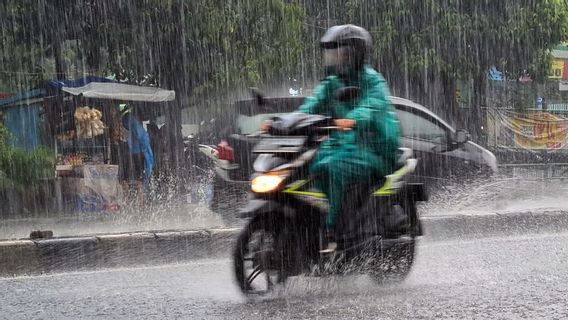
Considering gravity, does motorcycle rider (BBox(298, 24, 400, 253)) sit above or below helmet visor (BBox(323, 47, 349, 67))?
below

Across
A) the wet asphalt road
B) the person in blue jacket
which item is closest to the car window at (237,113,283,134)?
the wet asphalt road

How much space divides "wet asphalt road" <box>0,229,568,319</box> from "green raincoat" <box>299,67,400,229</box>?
0.60 metres

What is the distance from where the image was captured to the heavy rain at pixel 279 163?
4.56 metres

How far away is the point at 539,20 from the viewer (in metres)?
14.1

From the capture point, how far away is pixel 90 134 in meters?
10.9

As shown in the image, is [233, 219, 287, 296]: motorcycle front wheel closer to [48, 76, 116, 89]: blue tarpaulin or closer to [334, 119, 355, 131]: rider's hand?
[334, 119, 355, 131]: rider's hand

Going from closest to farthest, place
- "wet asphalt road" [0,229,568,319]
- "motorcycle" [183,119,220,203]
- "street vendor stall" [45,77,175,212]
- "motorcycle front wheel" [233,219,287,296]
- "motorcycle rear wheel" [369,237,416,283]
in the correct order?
"wet asphalt road" [0,229,568,319], "motorcycle front wheel" [233,219,287,296], "motorcycle rear wheel" [369,237,416,283], "street vendor stall" [45,77,175,212], "motorcycle" [183,119,220,203]

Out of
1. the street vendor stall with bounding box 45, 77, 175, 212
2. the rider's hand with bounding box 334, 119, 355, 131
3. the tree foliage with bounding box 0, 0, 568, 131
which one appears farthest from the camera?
the tree foliage with bounding box 0, 0, 568, 131

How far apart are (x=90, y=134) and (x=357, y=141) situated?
709 cm

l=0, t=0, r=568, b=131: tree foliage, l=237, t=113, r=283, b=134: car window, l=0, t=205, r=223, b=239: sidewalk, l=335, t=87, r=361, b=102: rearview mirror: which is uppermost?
l=0, t=0, r=568, b=131: tree foliage

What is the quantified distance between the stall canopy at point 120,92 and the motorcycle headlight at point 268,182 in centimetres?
702

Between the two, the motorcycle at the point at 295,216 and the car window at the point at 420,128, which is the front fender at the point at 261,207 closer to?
the motorcycle at the point at 295,216

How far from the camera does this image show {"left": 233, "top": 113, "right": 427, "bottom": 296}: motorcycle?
4473 millimetres

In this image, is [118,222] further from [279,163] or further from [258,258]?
[279,163]
